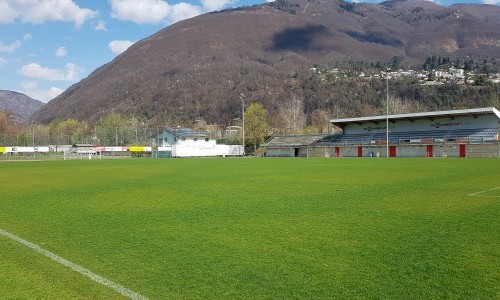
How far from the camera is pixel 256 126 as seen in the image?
9369cm

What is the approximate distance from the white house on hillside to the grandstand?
13259 millimetres

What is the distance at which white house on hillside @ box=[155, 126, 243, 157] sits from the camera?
80.8 m

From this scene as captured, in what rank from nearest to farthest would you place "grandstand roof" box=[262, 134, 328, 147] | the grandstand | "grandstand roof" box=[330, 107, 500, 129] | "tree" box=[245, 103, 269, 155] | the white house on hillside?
the grandstand, "grandstand roof" box=[330, 107, 500, 129], "grandstand roof" box=[262, 134, 328, 147], the white house on hillside, "tree" box=[245, 103, 269, 155]

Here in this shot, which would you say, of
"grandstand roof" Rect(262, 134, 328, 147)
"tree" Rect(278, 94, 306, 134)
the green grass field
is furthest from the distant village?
the green grass field

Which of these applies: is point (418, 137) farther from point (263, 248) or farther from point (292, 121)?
point (263, 248)

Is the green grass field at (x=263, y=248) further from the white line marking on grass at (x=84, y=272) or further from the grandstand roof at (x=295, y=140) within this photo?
the grandstand roof at (x=295, y=140)

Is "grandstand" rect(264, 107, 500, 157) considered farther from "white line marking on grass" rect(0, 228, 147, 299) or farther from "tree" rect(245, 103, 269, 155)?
"white line marking on grass" rect(0, 228, 147, 299)

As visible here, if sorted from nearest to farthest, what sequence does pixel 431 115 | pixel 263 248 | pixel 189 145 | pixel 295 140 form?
1. pixel 263 248
2. pixel 431 115
3. pixel 295 140
4. pixel 189 145

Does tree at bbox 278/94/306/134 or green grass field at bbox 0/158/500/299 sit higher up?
tree at bbox 278/94/306/134

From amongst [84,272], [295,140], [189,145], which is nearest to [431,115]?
[295,140]

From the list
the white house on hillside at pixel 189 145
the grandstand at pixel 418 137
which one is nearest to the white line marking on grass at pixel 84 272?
the grandstand at pixel 418 137

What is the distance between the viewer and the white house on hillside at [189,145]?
80.8 m

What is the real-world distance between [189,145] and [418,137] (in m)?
43.6

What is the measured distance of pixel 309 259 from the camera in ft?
20.9
